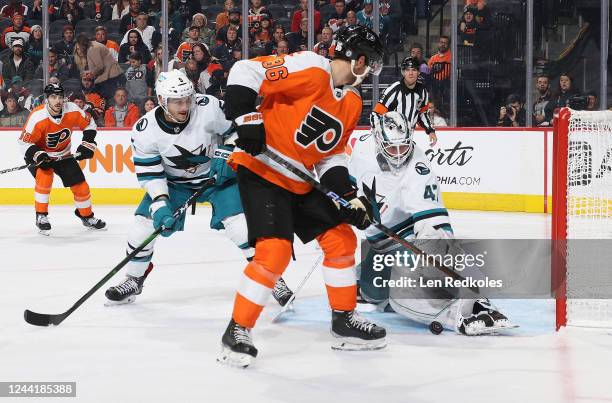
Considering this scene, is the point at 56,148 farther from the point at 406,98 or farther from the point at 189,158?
the point at 189,158

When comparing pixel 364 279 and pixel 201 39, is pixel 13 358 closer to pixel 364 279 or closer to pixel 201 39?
pixel 364 279

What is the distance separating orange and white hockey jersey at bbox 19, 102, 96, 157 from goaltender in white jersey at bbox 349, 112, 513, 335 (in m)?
3.70

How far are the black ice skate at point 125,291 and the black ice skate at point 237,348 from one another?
1.16 meters

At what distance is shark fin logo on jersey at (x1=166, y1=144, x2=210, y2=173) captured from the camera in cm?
412

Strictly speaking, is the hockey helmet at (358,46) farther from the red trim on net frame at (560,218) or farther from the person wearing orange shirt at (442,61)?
the person wearing orange shirt at (442,61)

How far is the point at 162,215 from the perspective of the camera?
3.81 m

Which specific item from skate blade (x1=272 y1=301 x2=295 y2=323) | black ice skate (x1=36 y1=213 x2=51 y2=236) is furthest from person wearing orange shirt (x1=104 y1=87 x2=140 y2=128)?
skate blade (x1=272 y1=301 x2=295 y2=323)

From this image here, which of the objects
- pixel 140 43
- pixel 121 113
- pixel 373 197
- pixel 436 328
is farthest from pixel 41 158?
pixel 436 328

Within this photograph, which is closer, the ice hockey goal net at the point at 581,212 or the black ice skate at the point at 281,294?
the ice hockey goal net at the point at 581,212

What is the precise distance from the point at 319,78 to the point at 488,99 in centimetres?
578

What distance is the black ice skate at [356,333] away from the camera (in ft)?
10.8

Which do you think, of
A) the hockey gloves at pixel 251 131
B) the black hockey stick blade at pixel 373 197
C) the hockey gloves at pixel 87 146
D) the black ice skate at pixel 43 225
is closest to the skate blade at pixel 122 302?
the black hockey stick blade at pixel 373 197

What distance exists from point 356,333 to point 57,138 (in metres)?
4.35

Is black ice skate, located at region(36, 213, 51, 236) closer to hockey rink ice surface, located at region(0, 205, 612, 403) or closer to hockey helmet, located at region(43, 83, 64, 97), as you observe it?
hockey helmet, located at region(43, 83, 64, 97)
